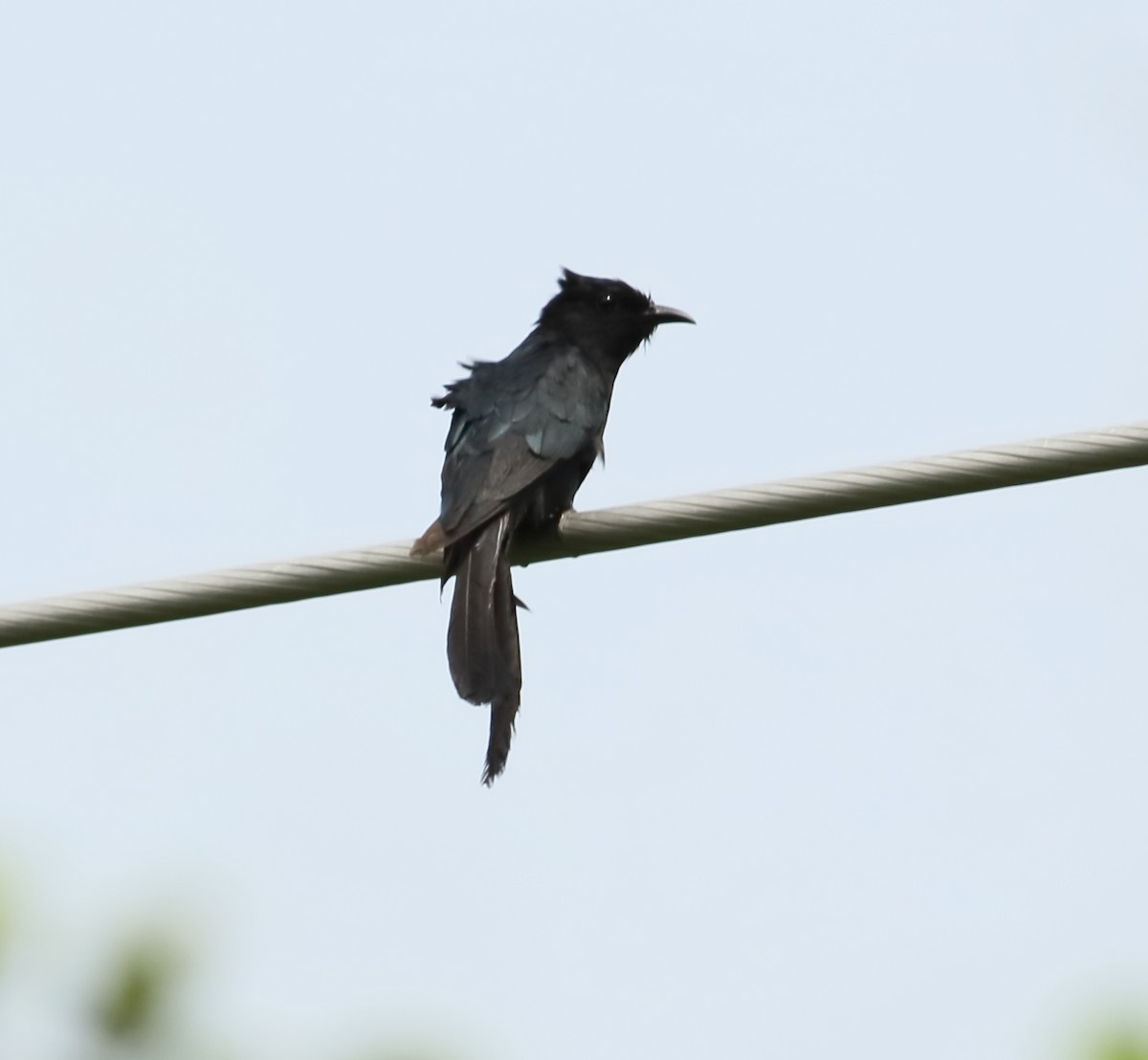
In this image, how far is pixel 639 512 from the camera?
474 cm

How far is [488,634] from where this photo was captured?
570cm

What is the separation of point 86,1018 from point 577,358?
515cm

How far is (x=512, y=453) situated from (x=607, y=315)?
169cm

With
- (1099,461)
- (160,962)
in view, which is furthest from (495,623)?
(160,962)

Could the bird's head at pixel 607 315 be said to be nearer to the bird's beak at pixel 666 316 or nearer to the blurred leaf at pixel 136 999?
the bird's beak at pixel 666 316

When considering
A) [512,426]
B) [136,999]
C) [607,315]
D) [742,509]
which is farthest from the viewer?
[607,315]

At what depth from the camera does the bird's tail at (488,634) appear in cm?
555

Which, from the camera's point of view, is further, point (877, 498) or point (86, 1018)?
point (877, 498)

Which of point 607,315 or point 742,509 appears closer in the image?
point 742,509

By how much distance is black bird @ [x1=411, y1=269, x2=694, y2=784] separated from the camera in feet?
18.6

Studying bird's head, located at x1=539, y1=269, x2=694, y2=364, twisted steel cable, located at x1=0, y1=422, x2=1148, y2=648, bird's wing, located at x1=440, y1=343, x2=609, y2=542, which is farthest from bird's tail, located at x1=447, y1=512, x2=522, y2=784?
bird's head, located at x1=539, y1=269, x2=694, y2=364

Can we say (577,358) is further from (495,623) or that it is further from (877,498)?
(877,498)

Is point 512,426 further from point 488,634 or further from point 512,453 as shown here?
point 488,634

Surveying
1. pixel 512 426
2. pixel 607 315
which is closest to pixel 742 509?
pixel 512 426
